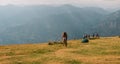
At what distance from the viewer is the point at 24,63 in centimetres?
3991

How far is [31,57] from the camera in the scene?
45.1 meters

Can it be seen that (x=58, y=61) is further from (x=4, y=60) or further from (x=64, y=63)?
(x=4, y=60)

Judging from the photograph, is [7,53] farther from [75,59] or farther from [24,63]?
[75,59]

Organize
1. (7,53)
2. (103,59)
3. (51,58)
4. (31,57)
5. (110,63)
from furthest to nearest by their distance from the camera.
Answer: (7,53), (31,57), (51,58), (103,59), (110,63)

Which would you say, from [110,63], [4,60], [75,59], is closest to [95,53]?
[75,59]

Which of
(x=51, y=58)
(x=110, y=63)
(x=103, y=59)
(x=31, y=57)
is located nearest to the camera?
(x=110, y=63)

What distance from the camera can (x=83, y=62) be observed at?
38.1 meters

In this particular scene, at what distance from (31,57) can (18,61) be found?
14.3 ft

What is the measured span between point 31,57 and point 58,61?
6.67 metres

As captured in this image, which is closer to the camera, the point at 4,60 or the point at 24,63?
the point at 24,63

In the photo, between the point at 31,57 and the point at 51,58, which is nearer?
the point at 51,58

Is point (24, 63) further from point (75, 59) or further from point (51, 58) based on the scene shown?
point (75, 59)

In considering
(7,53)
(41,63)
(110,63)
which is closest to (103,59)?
(110,63)

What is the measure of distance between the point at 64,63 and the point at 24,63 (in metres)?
5.75
